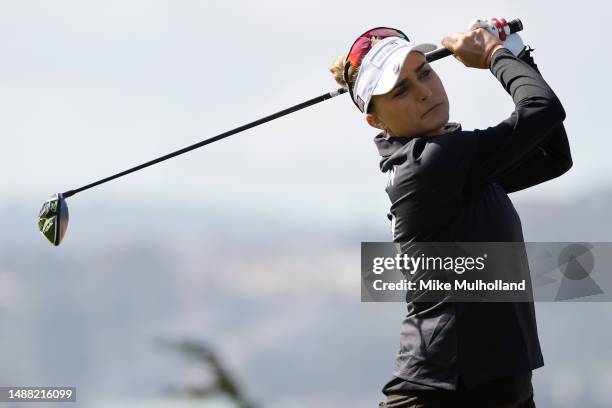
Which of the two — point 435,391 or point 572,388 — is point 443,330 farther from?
point 572,388

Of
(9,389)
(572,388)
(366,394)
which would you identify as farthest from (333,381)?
(9,389)

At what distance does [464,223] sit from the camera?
6984 mm

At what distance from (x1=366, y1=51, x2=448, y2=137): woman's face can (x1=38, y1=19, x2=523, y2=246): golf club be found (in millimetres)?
215

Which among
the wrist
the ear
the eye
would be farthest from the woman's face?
the wrist

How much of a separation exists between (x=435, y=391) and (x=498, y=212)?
0.78m

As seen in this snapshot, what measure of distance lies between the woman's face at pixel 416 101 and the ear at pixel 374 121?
0.11 m

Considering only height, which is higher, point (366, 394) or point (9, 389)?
point (366, 394)

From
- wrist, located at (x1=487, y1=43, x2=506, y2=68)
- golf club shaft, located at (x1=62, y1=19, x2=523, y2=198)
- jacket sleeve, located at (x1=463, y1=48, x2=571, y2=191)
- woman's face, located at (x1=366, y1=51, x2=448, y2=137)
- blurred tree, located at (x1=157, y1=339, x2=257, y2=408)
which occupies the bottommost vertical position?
blurred tree, located at (x1=157, y1=339, x2=257, y2=408)

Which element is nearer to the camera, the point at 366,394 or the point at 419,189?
the point at 419,189

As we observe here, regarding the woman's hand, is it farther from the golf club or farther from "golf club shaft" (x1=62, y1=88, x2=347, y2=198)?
"golf club shaft" (x1=62, y1=88, x2=347, y2=198)

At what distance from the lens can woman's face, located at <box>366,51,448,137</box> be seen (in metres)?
7.15

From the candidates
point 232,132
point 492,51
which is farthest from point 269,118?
point 492,51

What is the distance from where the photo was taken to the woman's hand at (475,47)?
7.15 metres

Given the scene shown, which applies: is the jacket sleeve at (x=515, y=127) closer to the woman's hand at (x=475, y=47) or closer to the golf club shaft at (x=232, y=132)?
the woman's hand at (x=475, y=47)
